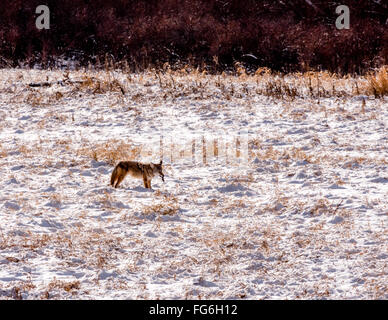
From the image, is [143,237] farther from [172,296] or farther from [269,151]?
[269,151]

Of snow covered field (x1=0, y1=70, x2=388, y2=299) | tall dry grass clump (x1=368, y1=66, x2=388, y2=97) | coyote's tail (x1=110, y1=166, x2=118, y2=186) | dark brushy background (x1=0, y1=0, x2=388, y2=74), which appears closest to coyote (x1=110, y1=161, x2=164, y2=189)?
coyote's tail (x1=110, y1=166, x2=118, y2=186)

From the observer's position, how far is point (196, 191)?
27.6ft

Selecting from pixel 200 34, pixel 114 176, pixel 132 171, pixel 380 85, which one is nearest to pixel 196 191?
pixel 132 171

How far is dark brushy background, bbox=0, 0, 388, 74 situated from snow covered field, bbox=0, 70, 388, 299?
425 cm

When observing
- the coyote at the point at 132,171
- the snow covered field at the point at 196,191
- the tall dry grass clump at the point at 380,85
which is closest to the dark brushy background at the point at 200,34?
the tall dry grass clump at the point at 380,85

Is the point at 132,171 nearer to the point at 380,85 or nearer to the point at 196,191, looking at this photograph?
the point at 196,191

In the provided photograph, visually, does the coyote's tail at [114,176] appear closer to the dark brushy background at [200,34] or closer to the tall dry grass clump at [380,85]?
the tall dry grass clump at [380,85]

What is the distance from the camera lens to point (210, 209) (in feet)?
25.2

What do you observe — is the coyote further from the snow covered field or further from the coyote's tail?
the snow covered field

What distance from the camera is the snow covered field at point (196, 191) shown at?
5.62m

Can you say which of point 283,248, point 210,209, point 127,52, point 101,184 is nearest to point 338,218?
point 283,248

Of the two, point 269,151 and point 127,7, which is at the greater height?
point 127,7

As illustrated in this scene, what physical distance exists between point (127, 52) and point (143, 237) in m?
14.4

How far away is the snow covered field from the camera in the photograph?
18.5ft
